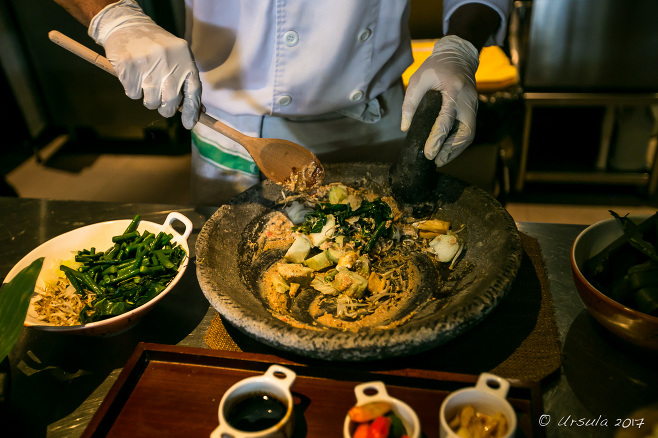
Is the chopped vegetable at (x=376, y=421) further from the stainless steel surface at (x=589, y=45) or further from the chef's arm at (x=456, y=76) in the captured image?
the stainless steel surface at (x=589, y=45)

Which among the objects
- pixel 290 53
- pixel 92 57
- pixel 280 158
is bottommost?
pixel 280 158

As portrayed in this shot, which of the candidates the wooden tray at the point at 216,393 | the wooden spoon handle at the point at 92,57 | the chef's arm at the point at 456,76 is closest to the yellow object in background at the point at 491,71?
the chef's arm at the point at 456,76

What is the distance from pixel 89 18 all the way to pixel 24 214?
94cm

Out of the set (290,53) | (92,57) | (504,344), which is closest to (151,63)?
(92,57)

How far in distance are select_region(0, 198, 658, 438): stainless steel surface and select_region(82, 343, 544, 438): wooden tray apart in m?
0.18

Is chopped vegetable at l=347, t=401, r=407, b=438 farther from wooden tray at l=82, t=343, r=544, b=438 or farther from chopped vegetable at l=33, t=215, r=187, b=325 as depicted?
chopped vegetable at l=33, t=215, r=187, b=325

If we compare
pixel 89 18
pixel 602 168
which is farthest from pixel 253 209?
pixel 602 168

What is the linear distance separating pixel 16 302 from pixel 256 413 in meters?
0.63

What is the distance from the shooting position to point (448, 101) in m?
1.71

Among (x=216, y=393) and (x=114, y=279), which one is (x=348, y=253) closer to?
(x=216, y=393)

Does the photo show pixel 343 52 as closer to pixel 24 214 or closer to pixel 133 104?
pixel 24 214

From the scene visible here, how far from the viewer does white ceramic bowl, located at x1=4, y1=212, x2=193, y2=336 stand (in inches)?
53.8

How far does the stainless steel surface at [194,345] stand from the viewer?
4.11ft

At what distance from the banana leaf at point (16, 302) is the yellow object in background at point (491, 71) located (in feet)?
9.57
